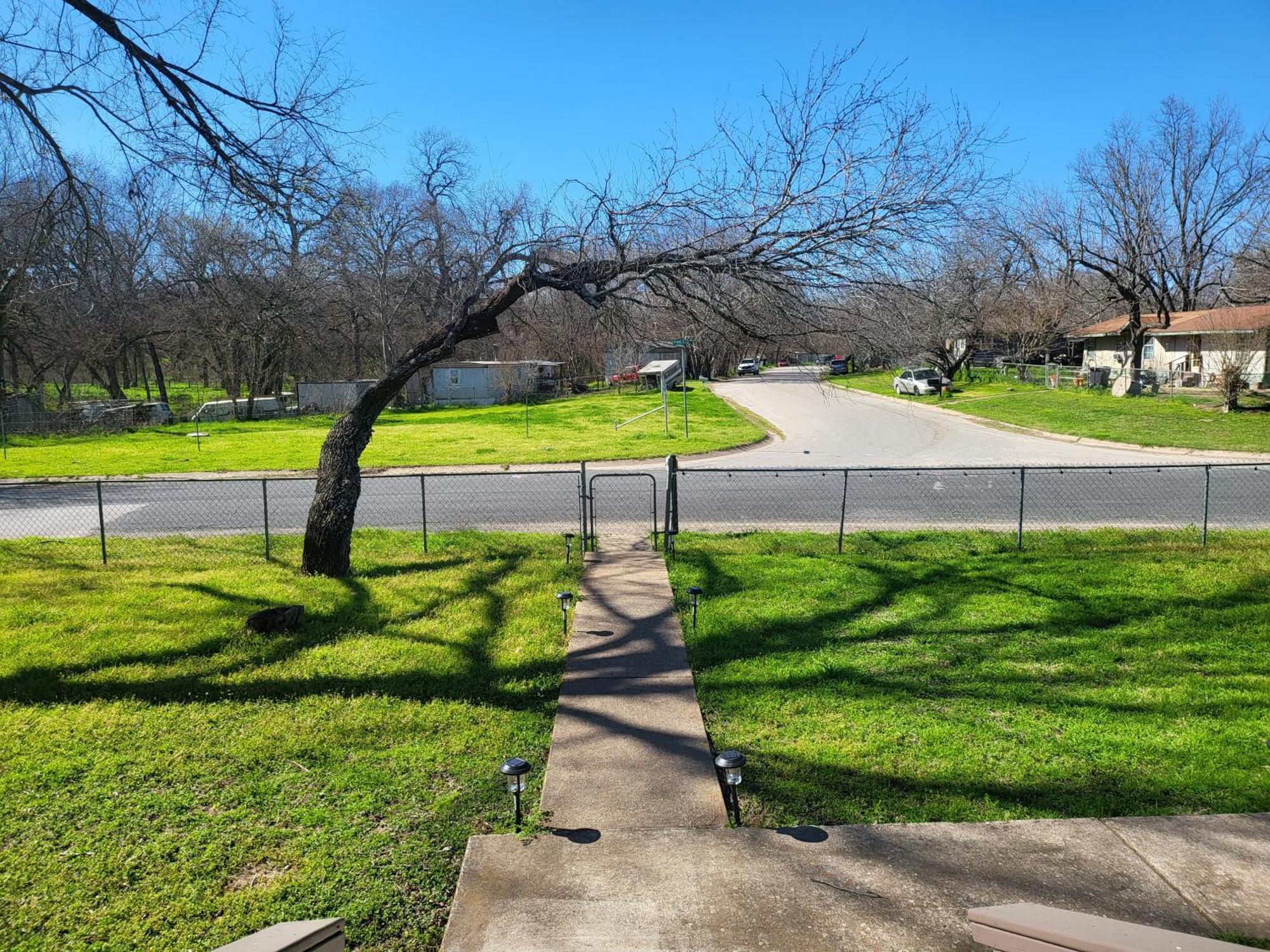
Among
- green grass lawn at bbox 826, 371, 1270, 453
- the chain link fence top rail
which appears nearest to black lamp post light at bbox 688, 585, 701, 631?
the chain link fence top rail

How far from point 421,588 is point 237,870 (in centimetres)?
516

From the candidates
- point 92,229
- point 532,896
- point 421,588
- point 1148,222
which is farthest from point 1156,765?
point 1148,222

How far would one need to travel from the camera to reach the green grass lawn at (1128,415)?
22.6 m

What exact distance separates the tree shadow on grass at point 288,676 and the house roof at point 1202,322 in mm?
33259

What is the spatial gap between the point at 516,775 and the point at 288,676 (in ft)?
10.8

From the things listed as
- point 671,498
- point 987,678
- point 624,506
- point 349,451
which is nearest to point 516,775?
point 987,678

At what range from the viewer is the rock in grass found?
301 inches

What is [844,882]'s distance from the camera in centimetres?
382

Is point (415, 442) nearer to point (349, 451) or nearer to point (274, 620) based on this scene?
point (349, 451)

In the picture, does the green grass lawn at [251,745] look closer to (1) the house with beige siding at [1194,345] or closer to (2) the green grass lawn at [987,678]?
(2) the green grass lawn at [987,678]

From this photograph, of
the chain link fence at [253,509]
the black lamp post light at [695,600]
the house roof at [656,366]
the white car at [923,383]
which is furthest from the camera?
the house roof at [656,366]

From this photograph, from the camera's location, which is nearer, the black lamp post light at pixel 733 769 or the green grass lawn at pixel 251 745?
the green grass lawn at pixel 251 745

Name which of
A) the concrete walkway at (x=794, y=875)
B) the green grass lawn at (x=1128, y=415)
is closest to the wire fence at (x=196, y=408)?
the green grass lawn at (x=1128, y=415)

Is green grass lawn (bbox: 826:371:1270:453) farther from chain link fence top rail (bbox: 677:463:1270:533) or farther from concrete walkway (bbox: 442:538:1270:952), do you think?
concrete walkway (bbox: 442:538:1270:952)
